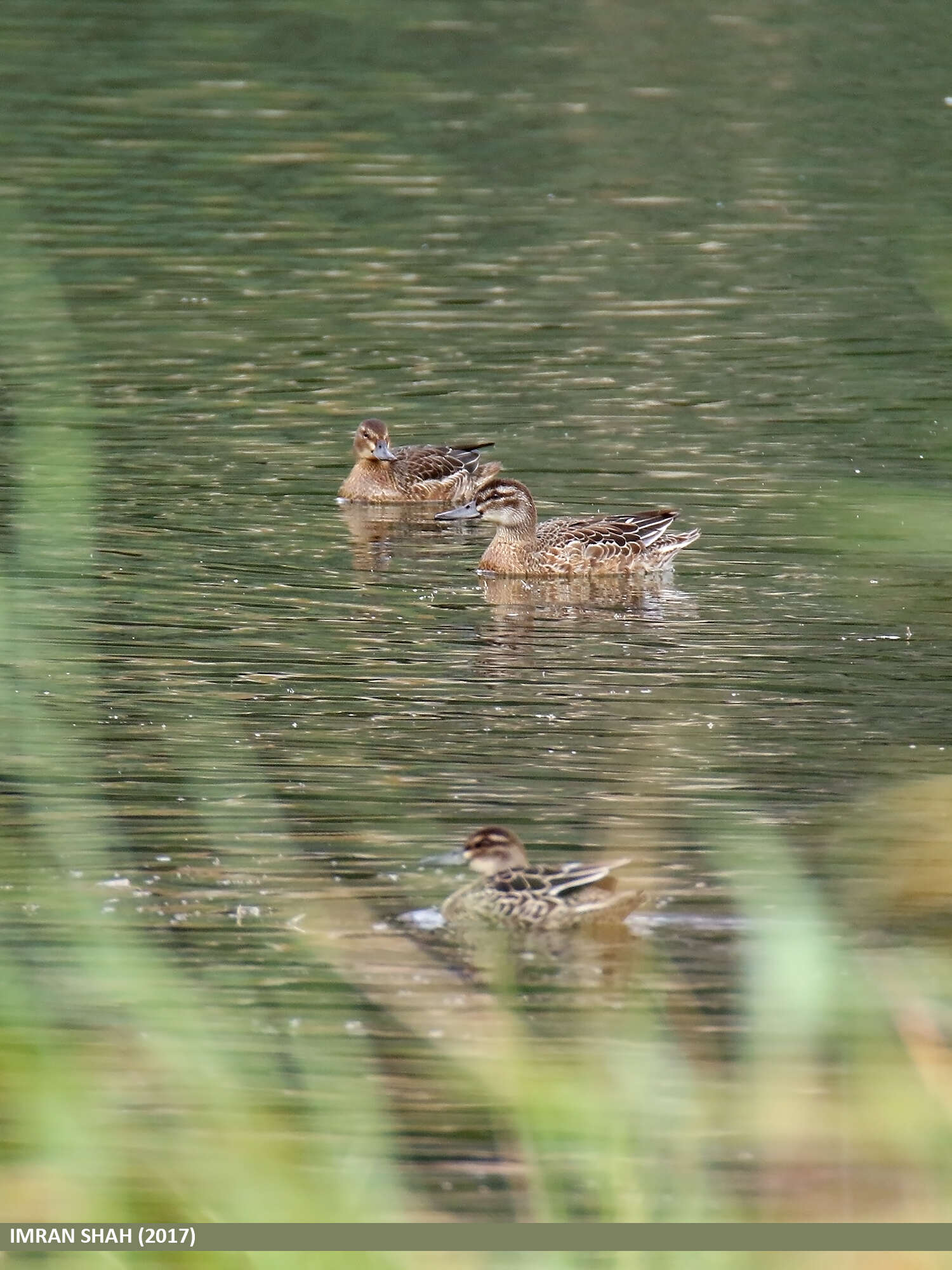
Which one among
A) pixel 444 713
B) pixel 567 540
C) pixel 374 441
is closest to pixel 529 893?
pixel 444 713

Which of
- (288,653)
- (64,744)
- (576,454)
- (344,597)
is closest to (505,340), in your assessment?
(576,454)

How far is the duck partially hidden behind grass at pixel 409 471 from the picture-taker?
48.2 feet

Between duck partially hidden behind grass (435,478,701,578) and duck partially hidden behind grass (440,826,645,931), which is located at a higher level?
duck partially hidden behind grass (440,826,645,931)

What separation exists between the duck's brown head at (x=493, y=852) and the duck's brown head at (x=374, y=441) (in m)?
6.97

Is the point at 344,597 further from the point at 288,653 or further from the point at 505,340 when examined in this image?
the point at 505,340

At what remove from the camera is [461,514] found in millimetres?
13969

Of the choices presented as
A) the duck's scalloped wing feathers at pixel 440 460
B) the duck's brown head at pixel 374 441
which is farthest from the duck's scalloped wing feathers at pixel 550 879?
the duck's scalloped wing feathers at pixel 440 460

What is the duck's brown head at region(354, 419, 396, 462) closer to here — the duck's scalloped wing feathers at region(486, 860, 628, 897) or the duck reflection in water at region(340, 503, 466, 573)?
the duck reflection in water at region(340, 503, 466, 573)

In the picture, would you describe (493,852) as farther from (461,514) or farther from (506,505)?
(461,514)

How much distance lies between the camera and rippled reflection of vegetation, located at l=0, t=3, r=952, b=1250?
4.93 metres

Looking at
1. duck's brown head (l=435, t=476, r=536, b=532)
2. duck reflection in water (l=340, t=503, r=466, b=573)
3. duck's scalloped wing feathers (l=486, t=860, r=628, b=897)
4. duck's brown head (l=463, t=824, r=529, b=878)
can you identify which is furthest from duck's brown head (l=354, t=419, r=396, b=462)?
duck's scalloped wing feathers (l=486, t=860, r=628, b=897)

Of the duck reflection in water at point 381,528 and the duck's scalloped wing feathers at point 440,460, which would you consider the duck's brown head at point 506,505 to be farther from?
the duck's scalloped wing feathers at point 440,460

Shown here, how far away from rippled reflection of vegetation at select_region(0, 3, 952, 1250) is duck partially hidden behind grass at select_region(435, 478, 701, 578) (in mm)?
282

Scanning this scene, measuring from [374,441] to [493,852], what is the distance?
7089 millimetres
